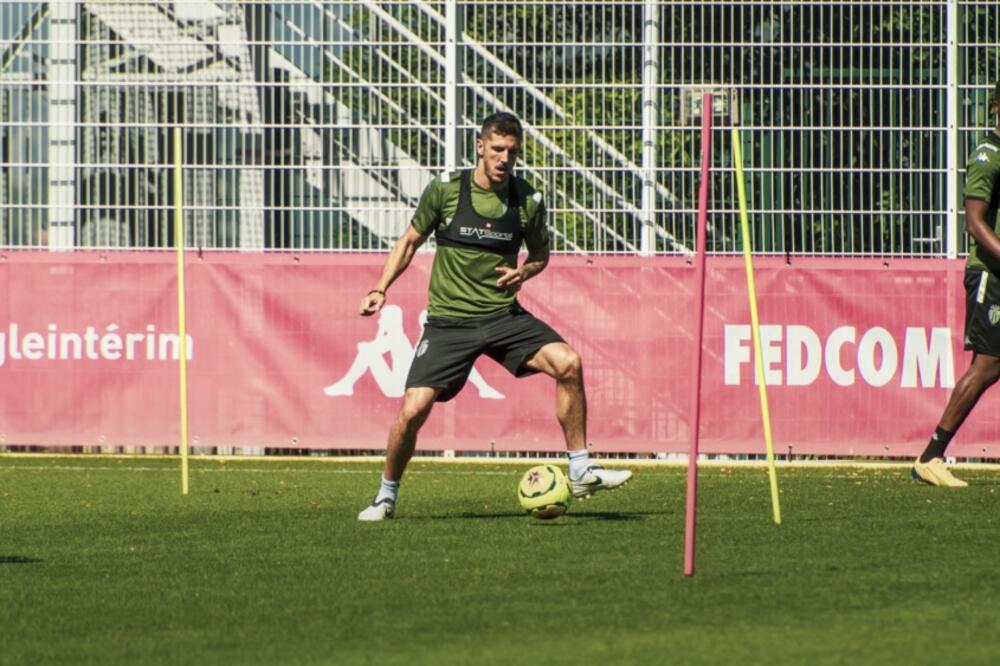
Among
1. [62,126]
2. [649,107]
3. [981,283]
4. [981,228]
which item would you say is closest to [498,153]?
[981,228]

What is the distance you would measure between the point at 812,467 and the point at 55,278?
5418 mm

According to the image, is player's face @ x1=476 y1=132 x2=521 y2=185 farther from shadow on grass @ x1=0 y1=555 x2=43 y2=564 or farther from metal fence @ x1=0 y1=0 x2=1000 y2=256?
metal fence @ x1=0 y1=0 x2=1000 y2=256

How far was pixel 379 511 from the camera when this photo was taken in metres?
9.14

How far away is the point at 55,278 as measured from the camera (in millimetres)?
14180

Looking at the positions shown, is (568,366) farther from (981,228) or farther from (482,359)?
(482,359)

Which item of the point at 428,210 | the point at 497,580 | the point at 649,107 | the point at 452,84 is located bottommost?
the point at 497,580

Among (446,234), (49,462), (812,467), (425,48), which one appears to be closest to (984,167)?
(446,234)

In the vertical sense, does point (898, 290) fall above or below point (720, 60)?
below

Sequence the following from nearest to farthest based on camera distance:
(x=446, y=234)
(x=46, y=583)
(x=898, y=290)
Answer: (x=46, y=583) → (x=446, y=234) → (x=898, y=290)

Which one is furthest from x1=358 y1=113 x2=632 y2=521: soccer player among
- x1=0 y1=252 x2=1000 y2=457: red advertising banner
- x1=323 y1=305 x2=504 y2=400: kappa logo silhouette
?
x1=323 y1=305 x2=504 y2=400: kappa logo silhouette

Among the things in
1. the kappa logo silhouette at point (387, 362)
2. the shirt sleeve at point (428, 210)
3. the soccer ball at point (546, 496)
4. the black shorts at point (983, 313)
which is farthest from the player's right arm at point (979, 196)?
the kappa logo silhouette at point (387, 362)

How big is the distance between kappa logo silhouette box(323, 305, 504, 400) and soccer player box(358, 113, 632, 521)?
4426 mm

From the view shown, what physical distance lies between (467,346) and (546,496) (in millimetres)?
857

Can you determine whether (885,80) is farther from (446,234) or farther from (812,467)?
(446,234)
